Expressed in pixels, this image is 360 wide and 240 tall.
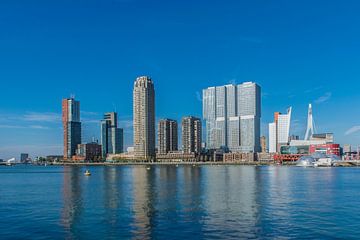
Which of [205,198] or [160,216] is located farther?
[205,198]

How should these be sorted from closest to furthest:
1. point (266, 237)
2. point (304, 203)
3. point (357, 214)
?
point (266, 237) < point (357, 214) < point (304, 203)

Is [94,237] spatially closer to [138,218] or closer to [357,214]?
[138,218]

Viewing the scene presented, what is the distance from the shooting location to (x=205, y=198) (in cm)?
8225

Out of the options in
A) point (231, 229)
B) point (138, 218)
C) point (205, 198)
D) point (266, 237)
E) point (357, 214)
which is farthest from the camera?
point (205, 198)

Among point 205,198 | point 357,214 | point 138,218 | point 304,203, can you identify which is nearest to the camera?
point 138,218

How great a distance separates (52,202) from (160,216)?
97.1 feet

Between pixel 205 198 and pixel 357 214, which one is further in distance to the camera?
pixel 205 198

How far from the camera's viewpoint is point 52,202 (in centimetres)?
7925

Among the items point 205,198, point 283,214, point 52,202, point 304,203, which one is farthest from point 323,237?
point 52,202

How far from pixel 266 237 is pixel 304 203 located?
1255 inches

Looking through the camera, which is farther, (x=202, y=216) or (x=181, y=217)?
(x=202, y=216)

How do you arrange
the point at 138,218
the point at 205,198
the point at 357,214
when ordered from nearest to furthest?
the point at 138,218 < the point at 357,214 < the point at 205,198

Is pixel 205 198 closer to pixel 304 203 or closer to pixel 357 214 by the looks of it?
pixel 304 203

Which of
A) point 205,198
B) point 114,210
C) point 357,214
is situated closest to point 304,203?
point 357,214
